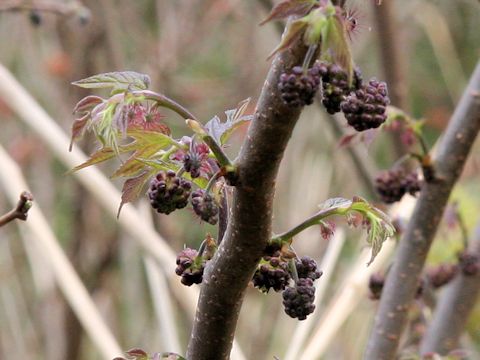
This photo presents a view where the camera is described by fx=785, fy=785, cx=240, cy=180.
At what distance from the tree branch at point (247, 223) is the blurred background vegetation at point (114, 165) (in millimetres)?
1870

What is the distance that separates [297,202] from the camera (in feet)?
10.5

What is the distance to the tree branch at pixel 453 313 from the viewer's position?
1395 mm

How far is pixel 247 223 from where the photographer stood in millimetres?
543

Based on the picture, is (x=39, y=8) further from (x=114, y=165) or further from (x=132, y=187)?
(x=114, y=165)

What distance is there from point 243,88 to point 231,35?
828mm

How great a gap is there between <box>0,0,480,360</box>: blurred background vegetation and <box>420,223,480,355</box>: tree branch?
1.09m

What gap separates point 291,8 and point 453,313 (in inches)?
42.1

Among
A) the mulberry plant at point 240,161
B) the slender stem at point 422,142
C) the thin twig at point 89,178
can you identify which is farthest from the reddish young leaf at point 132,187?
the thin twig at point 89,178

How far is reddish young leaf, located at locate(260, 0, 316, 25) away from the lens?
1.57 ft

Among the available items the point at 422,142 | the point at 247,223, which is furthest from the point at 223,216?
the point at 422,142

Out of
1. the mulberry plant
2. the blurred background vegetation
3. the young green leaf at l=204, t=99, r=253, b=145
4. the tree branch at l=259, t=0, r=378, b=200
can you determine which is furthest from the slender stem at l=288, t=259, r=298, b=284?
the blurred background vegetation

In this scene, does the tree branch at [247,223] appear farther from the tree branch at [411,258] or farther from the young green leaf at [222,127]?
the tree branch at [411,258]

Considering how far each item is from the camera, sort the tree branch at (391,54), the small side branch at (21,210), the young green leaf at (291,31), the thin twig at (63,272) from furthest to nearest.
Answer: the tree branch at (391,54)
the thin twig at (63,272)
the small side branch at (21,210)
the young green leaf at (291,31)

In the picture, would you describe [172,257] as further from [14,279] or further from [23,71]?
[23,71]
